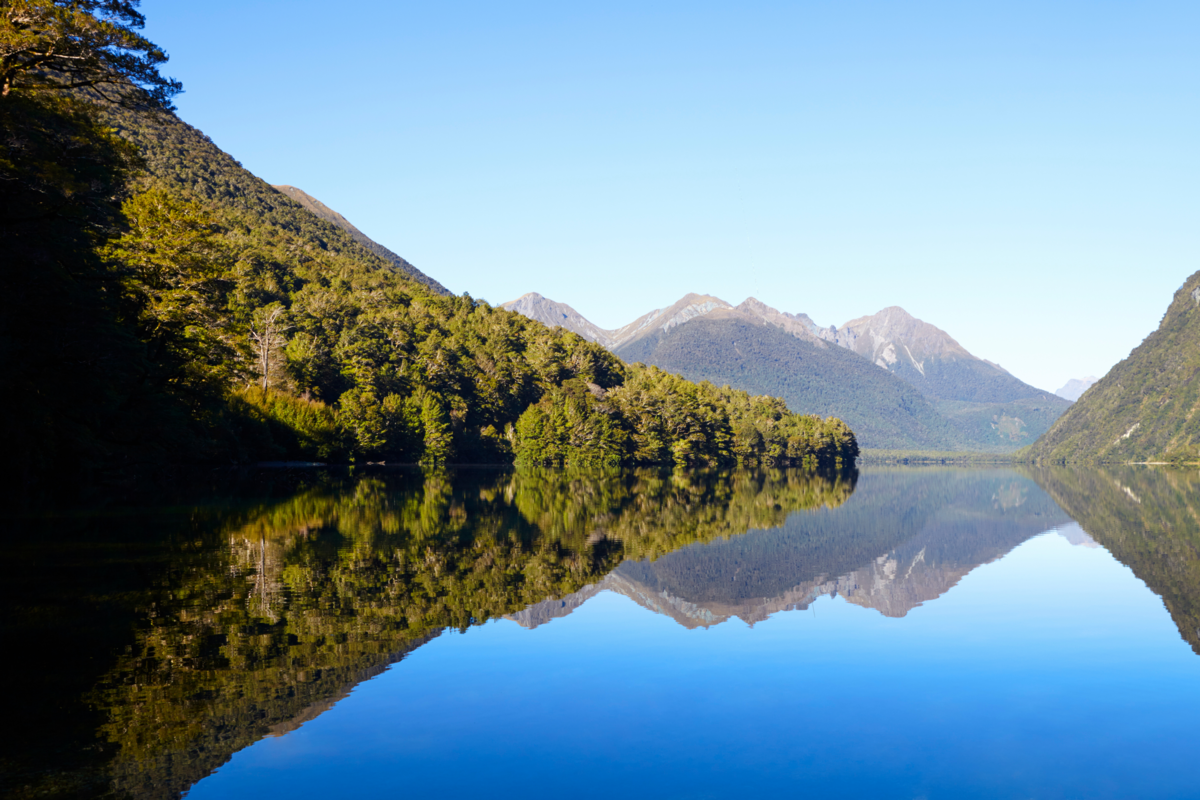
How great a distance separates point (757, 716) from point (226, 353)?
195ft

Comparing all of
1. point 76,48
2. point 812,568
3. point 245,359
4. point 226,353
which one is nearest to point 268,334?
point 245,359

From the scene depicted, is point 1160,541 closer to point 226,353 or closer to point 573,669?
point 573,669

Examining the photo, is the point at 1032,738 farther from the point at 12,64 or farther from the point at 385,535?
the point at 12,64

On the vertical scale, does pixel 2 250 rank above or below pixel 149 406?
above

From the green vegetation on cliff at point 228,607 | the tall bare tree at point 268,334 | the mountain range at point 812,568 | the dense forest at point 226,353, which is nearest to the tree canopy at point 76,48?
the dense forest at point 226,353

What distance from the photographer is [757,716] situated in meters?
11.7

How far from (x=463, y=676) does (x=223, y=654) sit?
11.7ft

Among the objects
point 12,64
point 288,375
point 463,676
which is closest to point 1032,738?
point 463,676

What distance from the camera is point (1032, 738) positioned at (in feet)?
36.5

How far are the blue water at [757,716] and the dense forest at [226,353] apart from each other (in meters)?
28.3

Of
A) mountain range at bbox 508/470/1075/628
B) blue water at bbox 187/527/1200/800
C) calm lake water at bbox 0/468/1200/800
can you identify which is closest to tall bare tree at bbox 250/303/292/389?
mountain range at bbox 508/470/1075/628

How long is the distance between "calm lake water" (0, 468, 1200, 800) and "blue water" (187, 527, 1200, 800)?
0.05 m

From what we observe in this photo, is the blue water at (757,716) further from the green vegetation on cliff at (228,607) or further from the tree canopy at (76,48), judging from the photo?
the tree canopy at (76,48)

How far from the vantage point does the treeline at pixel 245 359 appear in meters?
37.4
